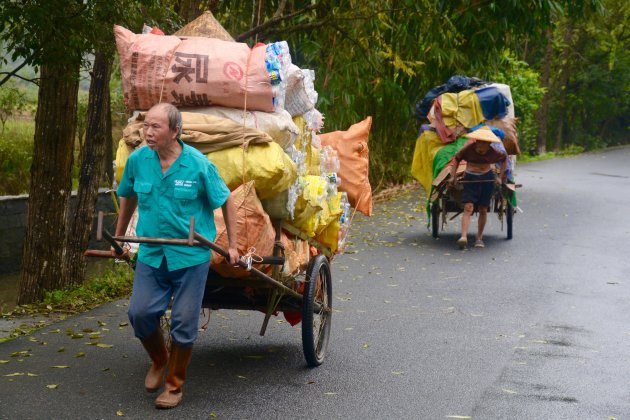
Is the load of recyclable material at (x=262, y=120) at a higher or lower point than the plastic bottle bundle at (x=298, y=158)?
higher

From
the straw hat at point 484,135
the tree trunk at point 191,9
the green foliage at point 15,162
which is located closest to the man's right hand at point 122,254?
the tree trunk at point 191,9

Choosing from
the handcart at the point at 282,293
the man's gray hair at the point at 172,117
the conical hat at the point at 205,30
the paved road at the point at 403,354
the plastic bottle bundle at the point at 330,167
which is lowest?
the paved road at the point at 403,354

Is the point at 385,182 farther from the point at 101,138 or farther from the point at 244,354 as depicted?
the point at 244,354

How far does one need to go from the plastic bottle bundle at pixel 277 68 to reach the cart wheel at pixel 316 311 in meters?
1.16

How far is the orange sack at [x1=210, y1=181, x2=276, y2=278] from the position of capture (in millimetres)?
6336

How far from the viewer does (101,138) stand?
431 inches

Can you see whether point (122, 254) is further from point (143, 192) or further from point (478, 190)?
point (478, 190)

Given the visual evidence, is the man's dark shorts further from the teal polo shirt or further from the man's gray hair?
the man's gray hair

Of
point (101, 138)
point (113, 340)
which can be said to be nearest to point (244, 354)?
point (113, 340)

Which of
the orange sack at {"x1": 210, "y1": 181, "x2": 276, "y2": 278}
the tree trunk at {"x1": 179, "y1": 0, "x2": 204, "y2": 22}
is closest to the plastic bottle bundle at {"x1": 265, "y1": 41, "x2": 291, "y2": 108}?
the orange sack at {"x1": 210, "y1": 181, "x2": 276, "y2": 278}

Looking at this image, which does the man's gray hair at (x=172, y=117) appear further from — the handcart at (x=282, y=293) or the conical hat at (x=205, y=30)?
the conical hat at (x=205, y=30)

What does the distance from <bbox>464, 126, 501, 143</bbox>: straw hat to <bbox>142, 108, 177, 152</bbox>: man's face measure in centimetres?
822

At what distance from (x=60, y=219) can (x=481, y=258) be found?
18.0 ft

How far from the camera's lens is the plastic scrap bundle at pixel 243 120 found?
643cm
